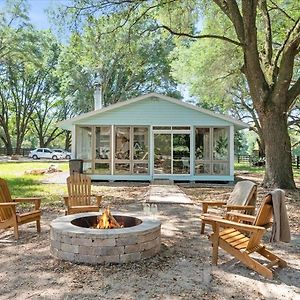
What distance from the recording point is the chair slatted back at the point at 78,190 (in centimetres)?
675

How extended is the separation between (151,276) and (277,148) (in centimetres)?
846

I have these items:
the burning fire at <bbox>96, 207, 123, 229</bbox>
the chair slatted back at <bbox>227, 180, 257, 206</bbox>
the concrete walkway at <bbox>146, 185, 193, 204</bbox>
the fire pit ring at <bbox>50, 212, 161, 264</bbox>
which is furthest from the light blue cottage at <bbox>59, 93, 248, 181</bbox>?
the fire pit ring at <bbox>50, 212, 161, 264</bbox>

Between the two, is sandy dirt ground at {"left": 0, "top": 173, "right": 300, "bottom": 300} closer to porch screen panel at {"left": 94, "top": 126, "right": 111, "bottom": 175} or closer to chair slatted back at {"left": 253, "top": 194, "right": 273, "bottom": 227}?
chair slatted back at {"left": 253, "top": 194, "right": 273, "bottom": 227}

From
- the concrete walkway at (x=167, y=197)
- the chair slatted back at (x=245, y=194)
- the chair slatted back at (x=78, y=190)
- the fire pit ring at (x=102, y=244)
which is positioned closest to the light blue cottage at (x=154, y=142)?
the concrete walkway at (x=167, y=197)

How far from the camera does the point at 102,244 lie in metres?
4.40

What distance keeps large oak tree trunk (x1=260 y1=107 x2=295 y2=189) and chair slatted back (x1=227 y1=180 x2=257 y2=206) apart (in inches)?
243

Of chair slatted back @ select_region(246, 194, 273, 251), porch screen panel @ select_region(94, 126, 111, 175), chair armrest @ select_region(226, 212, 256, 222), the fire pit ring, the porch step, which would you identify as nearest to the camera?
chair slatted back @ select_region(246, 194, 273, 251)

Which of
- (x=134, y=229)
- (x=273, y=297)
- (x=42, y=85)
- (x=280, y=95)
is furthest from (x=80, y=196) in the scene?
(x=42, y=85)

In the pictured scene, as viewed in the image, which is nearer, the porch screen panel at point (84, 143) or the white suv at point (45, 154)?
the porch screen panel at point (84, 143)

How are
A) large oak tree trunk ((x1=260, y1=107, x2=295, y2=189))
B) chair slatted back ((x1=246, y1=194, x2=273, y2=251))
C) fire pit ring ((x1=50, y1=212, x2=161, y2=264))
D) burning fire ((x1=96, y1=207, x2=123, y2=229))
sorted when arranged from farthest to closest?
large oak tree trunk ((x1=260, y1=107, x2=295, y2=189)), burning fire ((x1=96, y1=207, x2=123, y2=229)), fire pit ring ((x1=50, y1=212, x2=161, y2=264)), chair slatted back ((x1=246, y1=194, x2=273, y2=251))

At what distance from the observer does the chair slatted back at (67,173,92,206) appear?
6.75 metres

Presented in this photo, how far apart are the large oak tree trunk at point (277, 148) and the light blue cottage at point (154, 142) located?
160 inches

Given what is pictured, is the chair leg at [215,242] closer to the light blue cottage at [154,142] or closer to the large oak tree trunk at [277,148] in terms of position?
the large oak tree trunk at [277,148]

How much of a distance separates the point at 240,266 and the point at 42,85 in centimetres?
4046
